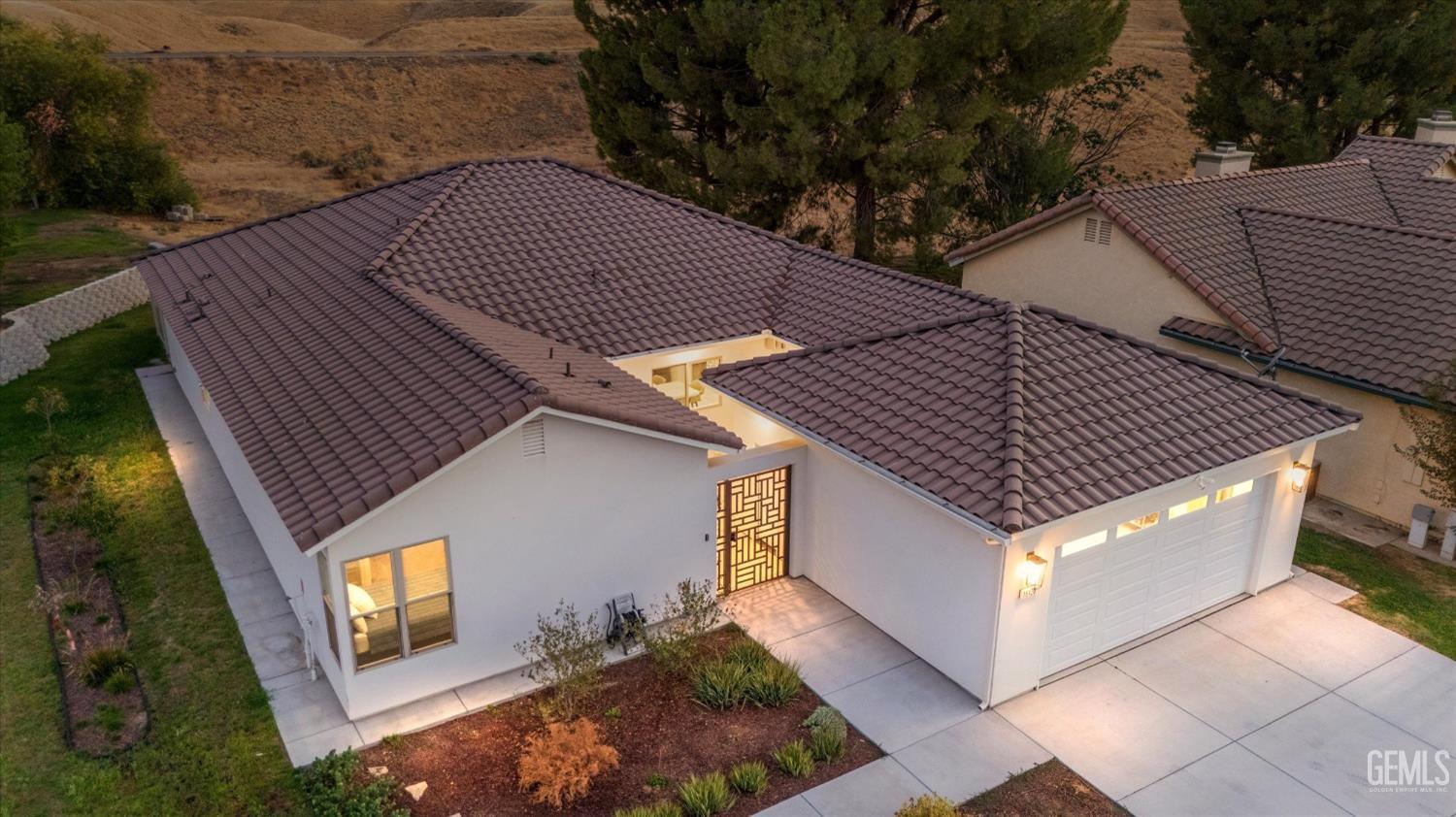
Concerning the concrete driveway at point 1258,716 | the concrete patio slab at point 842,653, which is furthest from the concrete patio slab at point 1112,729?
the concrete patio slab at point 842,653

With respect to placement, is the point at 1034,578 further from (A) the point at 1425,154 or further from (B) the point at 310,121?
(B) the point at 310,121

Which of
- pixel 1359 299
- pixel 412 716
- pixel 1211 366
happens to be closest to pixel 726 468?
pixel 412 716

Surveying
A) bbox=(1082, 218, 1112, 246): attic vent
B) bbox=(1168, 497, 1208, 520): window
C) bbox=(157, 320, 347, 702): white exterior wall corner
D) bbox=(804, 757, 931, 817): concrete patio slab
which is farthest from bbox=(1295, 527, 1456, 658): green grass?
bbox=(157, 320, 347, 702): white exterior wall corner

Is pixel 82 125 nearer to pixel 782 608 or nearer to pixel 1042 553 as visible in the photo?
pixel 782 608

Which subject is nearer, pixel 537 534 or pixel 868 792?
pixel 868 792

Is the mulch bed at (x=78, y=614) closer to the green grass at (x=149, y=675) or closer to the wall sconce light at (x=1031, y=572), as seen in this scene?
the green grass at (x=149, y=675)

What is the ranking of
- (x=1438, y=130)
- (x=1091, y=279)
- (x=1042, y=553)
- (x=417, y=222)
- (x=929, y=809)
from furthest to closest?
1. (x=1438, y=130)
2. (x=1091, y=279)
3. (x=417, y=222)
4. (x=1042, y=553)
5. (x=929, y=809)
